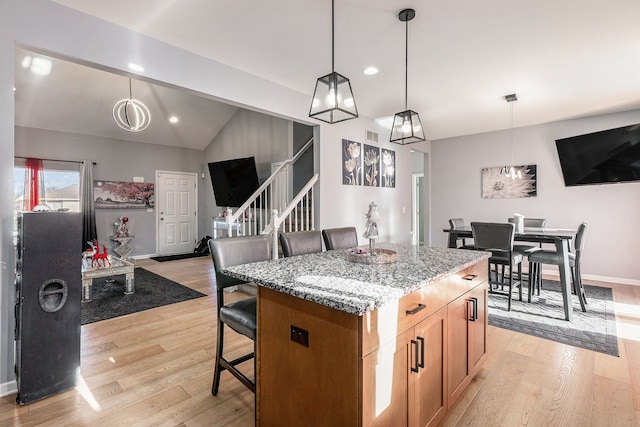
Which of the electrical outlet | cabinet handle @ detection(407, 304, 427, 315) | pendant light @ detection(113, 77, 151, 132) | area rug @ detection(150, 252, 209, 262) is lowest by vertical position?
area rug @ detection(150, 252, 209, 262)

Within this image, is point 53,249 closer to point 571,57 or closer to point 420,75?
point 420,75

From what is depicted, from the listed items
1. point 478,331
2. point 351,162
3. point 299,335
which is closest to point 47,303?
point 299,335

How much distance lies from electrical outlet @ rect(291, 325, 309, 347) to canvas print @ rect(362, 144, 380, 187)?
155 inches

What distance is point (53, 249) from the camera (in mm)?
2086

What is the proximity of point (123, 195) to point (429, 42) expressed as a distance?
270 inches

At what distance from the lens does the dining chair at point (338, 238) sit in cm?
284

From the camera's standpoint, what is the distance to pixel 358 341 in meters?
1.12

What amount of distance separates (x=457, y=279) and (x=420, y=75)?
2623mm

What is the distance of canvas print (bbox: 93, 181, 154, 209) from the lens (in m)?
6.70

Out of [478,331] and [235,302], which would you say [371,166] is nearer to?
[478,331]

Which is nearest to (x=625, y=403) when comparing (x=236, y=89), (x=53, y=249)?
(x=53, y=249)

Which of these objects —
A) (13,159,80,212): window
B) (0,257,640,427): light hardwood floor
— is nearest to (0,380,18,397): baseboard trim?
(0,257,640,427): light hardwood floor

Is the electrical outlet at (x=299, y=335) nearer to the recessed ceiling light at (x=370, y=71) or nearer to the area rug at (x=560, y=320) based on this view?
the area rug at (x=560, y=320)

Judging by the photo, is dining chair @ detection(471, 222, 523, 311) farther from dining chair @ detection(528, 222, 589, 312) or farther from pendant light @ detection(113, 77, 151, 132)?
pendant light @ detection(113, 77, 151, 132)
